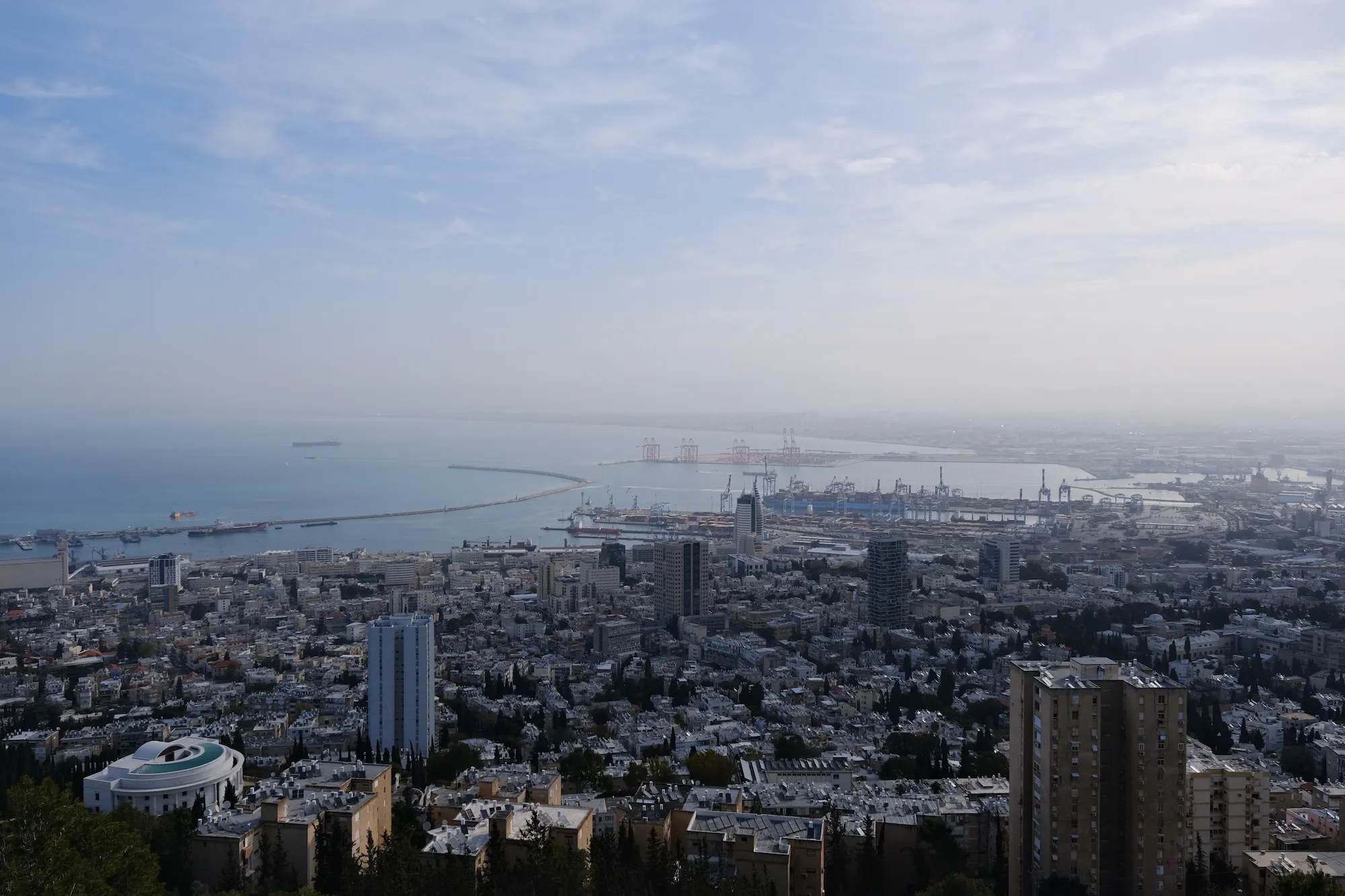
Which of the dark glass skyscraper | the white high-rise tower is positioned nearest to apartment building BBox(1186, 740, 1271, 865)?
the white high-rise tower

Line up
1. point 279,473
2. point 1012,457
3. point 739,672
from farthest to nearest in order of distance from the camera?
point 1012,457 < point 279,473 < point 739,672

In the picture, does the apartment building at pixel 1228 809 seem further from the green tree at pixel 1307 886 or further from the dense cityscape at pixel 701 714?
the green tree at pixel 1307 886

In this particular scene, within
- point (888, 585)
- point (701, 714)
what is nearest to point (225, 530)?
point (888, 585)

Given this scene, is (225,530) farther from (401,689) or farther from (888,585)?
(401,689)

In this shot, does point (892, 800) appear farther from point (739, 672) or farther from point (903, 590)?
point (903, 590)

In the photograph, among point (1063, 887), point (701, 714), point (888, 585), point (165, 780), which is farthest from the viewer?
point (888, 585)

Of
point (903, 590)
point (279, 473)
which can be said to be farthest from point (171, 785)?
point (279, 473)

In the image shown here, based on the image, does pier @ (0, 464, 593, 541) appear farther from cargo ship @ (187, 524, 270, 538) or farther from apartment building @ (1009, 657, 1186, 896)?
apartment building @ (1009, 657, 1186, 896)
